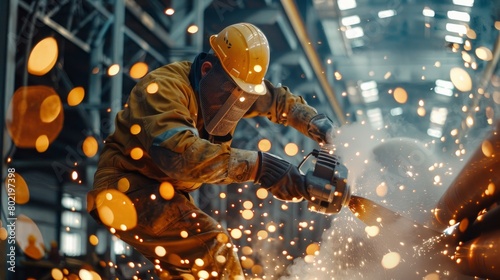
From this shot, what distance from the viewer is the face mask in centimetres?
291

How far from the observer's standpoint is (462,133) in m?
3.50

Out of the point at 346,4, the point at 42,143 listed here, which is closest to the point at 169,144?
the point at 346,4

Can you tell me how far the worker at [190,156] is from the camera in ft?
8.40

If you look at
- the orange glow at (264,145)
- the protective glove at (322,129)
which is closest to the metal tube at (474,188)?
the protective glove at (322,129)

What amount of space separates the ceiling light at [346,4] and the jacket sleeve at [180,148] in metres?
1.76

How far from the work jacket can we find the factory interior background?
0.68 ft

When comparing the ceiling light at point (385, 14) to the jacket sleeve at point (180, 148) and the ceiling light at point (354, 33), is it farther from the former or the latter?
the jacket sleeve at point (180, 148)

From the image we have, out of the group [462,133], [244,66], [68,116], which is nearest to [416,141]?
[462,133]

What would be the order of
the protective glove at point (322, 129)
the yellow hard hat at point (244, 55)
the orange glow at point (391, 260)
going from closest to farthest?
the yellow hard hat at point (244, 55)
the protective glove at point (322, 129)
the orange glow at point (391, 260)

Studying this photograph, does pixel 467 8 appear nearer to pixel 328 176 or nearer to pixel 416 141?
pixel 416 141

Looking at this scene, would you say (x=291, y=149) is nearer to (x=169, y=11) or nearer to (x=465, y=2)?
(x=169, y=11)

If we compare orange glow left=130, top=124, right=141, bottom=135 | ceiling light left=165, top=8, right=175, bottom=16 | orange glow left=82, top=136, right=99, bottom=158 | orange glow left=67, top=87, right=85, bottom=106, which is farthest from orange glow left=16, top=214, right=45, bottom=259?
orange glow left=130, top=124, right=141, bottom=135

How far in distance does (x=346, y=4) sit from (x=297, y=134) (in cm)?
171

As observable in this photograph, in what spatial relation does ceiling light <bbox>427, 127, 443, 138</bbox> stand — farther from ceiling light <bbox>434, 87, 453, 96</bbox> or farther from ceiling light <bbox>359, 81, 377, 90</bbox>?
ceiling light <bbox>359, 81, 377, 90</bbox>
